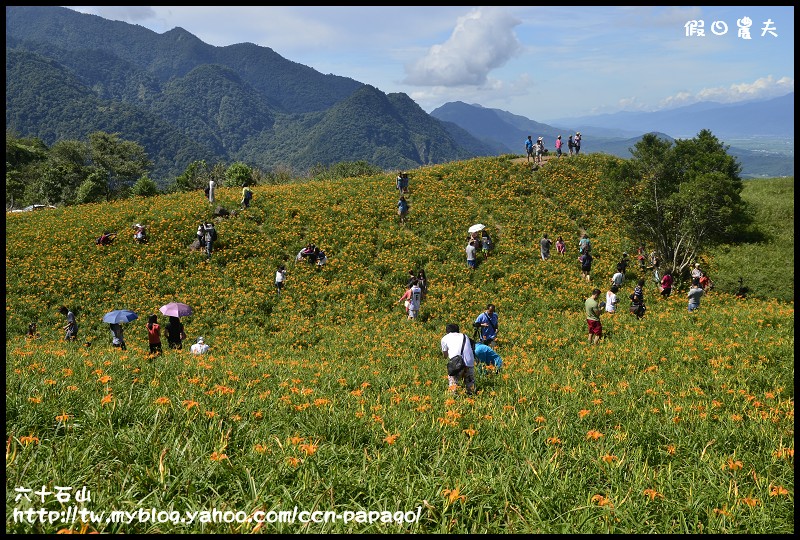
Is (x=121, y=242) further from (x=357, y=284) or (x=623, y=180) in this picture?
(x=623, y=180)

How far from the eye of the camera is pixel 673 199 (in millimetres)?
18609

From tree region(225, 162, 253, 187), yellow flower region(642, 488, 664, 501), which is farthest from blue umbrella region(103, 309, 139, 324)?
tree region(225, 162, 253, 187)

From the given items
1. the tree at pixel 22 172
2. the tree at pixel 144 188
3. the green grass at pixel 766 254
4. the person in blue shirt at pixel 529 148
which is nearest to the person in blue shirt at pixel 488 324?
the green grass at pixel 766 254

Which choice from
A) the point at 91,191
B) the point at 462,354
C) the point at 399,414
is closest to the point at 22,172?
the point at 91,191

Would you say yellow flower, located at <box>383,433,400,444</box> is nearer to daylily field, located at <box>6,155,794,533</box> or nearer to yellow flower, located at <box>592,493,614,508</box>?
daylily field, located at <box>6,155,794,533</box>

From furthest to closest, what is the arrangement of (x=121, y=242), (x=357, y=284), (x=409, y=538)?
(x=121, y=242)
(x=357, y=284)
(x=409, y=538)

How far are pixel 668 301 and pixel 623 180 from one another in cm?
747

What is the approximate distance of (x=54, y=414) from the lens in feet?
14.6

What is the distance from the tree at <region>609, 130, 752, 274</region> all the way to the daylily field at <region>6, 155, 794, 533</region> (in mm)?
3270

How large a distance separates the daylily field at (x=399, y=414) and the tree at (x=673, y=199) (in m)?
3.27

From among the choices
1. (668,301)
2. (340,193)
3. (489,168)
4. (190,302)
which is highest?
(489,168)

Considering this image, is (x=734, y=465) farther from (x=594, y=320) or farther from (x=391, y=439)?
(x=594, y=320)

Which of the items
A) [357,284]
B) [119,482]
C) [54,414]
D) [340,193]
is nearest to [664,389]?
[119,482]

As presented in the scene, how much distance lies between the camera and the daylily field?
135 inches
